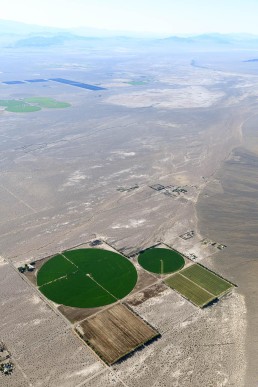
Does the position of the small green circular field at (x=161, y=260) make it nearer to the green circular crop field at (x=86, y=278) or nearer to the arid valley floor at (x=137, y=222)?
the arid valley floor at (x=137, y=222)

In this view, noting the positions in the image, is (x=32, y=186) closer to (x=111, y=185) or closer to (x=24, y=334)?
(x=111, y=185)

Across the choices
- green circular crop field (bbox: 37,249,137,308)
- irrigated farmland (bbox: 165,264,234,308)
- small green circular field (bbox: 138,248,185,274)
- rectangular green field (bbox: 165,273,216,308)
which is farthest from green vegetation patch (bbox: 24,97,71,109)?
rectangular green field (bbox: 165,273,216,308)

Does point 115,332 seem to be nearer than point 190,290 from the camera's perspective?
Yes

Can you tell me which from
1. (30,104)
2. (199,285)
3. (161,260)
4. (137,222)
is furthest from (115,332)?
(30,104)

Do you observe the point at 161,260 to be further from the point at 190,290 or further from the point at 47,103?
the point at 47,103

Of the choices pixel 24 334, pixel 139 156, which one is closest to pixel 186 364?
pixel 24 334

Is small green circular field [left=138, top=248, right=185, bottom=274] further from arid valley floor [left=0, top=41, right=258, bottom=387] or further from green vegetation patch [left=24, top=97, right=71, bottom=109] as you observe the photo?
green vegetation patch [left=24, top=97, right=71, bottom=109]
